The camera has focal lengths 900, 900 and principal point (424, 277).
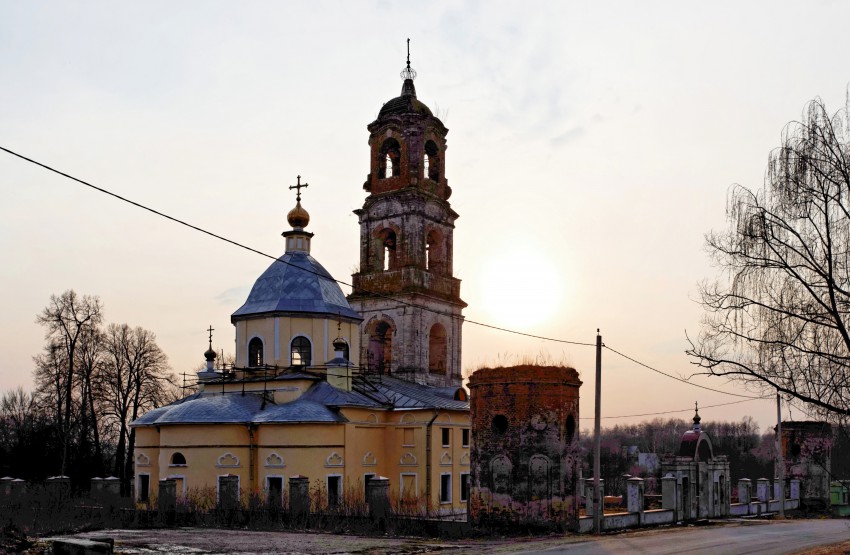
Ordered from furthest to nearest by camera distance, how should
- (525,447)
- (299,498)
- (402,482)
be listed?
1. (402,482)
2. (299,498)
3. (525,447)

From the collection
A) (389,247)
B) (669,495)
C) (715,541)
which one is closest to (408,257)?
(389,247)

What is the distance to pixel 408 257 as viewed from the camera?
125 ft

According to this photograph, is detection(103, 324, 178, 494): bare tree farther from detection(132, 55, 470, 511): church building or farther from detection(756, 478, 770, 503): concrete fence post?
detection(756, 478, 770, 503): concrete fence post

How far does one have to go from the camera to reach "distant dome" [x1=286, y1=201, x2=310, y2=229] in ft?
117

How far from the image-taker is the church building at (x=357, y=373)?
29.0 m

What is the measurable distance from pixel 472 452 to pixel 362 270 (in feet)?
58.0

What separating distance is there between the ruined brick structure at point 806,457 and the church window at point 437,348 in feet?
53.5

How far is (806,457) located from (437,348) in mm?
17346

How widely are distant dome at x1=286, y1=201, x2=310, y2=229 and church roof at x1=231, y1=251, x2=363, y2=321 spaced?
1.32m

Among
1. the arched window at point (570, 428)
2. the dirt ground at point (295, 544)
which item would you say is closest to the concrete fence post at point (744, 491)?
the arched window at point (570, 428)

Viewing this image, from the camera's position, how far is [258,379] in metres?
31.6

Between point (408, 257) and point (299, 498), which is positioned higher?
point (408, 257)

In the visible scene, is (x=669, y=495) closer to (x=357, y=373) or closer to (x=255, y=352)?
(x=357, y=373)

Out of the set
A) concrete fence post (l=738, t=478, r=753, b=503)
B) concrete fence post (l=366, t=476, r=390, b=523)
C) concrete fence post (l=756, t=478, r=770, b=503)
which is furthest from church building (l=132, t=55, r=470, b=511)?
concrete fence post (l=756, t=478, r=770, b=503)
